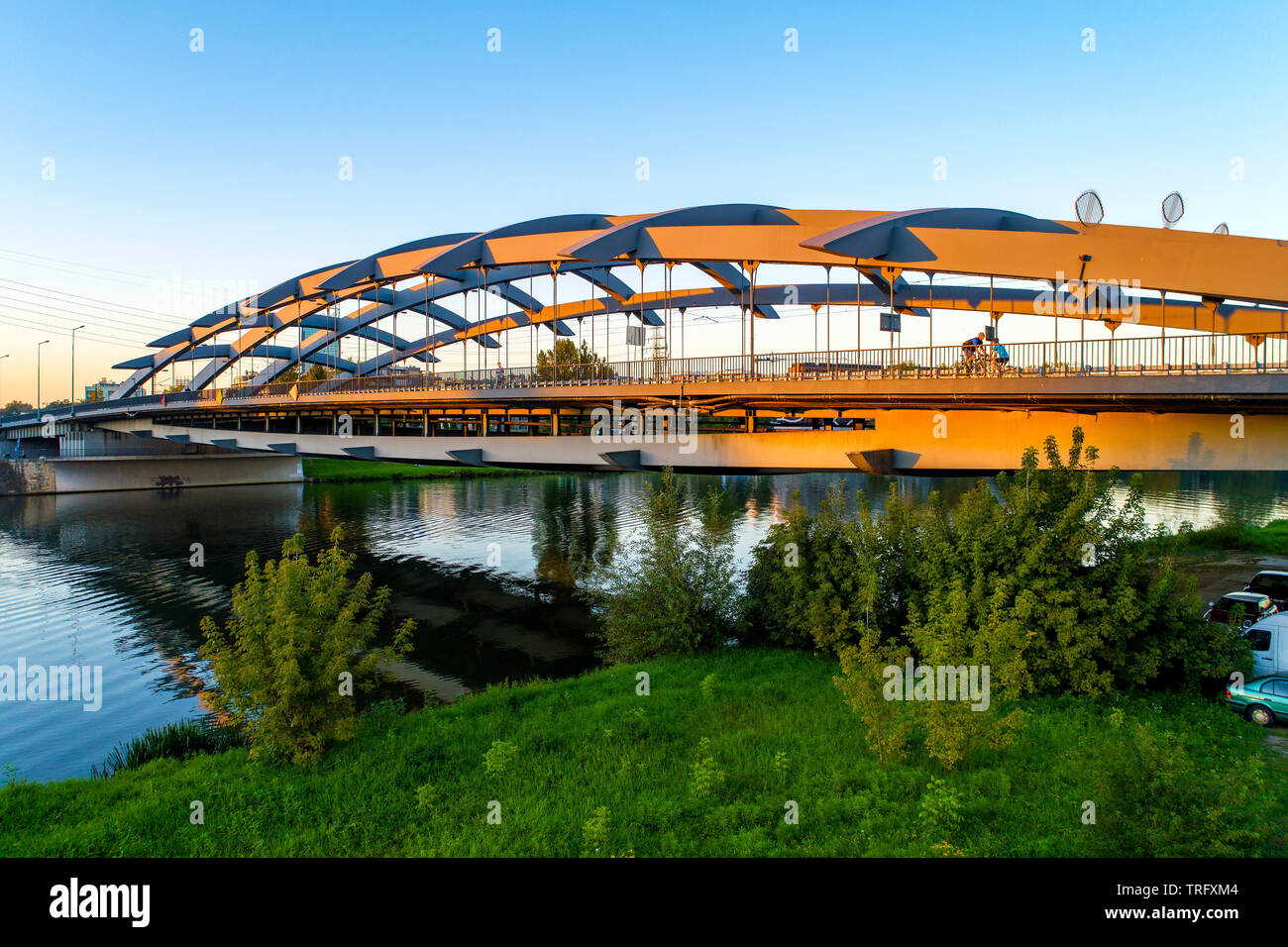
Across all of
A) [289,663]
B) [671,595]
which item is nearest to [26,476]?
[671,595]

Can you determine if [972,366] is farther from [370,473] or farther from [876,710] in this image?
[370,473]

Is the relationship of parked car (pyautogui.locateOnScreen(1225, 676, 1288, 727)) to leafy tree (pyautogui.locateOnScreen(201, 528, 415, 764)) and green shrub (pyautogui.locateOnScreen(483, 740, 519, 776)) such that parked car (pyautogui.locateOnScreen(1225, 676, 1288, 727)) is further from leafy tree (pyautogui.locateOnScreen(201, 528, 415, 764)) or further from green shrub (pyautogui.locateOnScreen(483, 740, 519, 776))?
leafy tree (pyautogui.locateOnScreen(201, 528, 415, 764))

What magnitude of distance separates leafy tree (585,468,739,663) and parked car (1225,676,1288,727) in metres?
8.13

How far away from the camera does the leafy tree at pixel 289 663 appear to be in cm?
895

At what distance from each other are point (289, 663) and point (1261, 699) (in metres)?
13.1

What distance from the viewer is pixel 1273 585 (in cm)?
1543

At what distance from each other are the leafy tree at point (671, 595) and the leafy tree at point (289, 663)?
636cm

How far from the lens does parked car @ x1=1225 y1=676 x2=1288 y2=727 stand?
379 inches

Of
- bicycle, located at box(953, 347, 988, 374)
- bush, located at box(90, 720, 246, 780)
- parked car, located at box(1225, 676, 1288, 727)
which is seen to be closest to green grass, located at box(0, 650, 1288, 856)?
parked car, located at box(1225, 676, 1288, 727)

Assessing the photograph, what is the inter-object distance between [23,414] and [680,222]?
66.1 m

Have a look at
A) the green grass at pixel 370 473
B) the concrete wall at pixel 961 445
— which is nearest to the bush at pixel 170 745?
the concrete wall at pixel 961 445

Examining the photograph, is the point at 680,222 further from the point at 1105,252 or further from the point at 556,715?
the point at 556,715

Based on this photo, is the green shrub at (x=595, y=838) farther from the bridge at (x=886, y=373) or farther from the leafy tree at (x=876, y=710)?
the bridge at (x=886, y=373)
